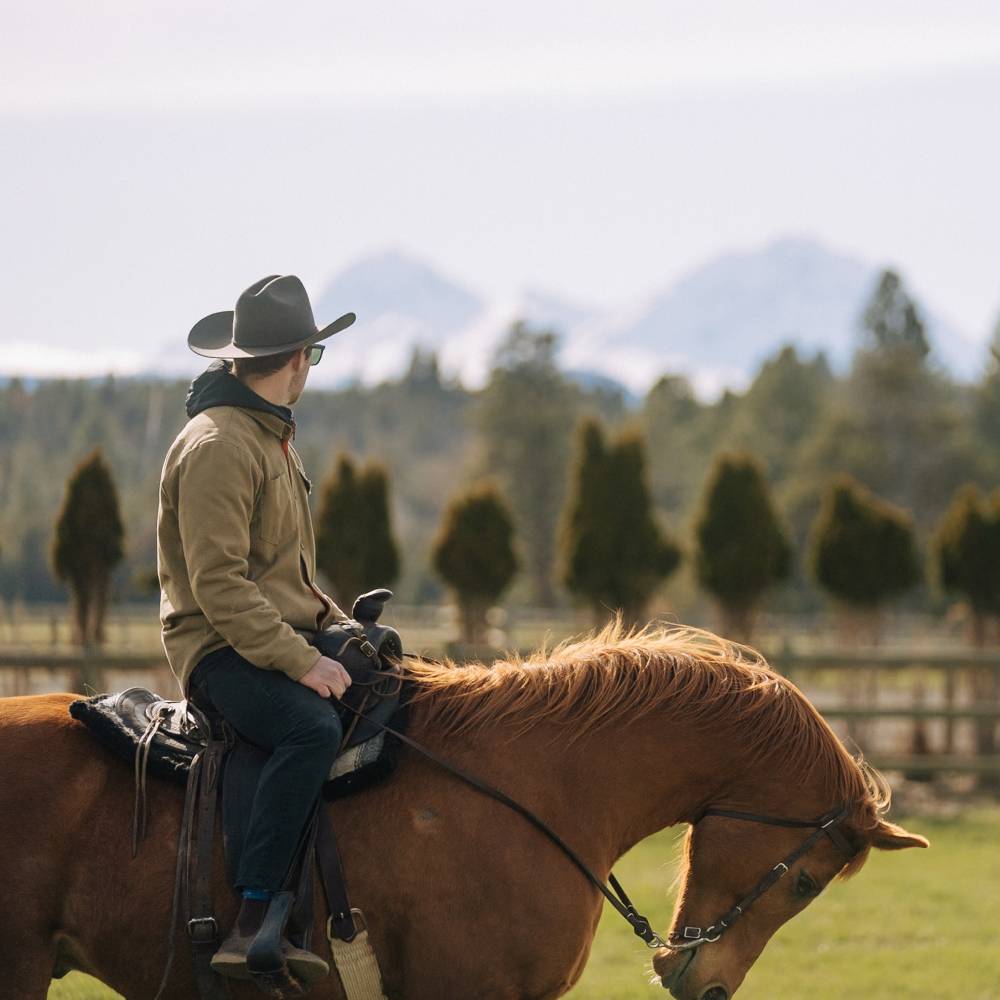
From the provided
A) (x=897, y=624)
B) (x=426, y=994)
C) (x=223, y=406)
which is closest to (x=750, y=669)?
(x=426, y=994)

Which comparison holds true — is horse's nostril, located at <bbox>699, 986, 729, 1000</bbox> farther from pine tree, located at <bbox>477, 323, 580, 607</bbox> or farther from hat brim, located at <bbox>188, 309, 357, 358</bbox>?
pine tree, located at <bbox>477, 323, 580, 607</bbox>

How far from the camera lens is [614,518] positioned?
14.8m

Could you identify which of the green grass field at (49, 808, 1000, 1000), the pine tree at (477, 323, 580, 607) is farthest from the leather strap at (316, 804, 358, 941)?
the pine tree at (477, 323, 580, 607)

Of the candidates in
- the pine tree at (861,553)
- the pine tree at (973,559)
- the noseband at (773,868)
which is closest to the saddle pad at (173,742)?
the noseband at (773,868)

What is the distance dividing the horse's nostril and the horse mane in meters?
0.49

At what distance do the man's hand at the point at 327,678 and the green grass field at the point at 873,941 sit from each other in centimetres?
234

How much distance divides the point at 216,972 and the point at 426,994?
1.72 ft

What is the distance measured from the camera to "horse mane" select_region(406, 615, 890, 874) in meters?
3.56

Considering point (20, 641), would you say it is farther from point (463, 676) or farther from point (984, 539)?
point (463, 676)

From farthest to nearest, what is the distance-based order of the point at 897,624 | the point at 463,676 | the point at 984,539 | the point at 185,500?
the point at 897,624, the point at 984,539, the point at 463,676, the point at 185,500

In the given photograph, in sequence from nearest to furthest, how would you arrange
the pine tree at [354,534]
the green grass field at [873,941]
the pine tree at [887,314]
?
the green grass field at [873,941], the pine tree at [354,534], the pine tree at [887,314]

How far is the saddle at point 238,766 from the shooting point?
325 centimetres

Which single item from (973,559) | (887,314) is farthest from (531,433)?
(973,559)

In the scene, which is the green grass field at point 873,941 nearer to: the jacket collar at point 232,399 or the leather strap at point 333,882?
the leather strap at point 333,882
